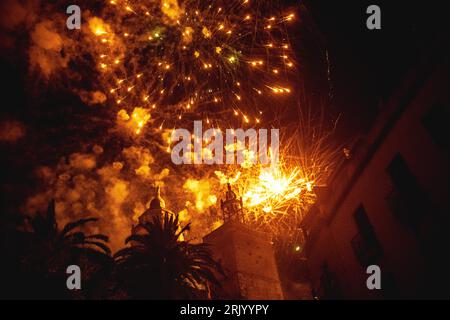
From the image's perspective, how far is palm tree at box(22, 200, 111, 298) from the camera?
38.4 ft

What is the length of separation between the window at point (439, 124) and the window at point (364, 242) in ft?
17.6

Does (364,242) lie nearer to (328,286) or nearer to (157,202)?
(328,286)

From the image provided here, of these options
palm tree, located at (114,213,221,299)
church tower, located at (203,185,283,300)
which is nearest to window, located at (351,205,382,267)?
palm tree, located at (114,213,221,299)

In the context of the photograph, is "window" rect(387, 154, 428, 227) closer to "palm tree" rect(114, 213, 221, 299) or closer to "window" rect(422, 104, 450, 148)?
"window" rect(422, 104, 450, 148)

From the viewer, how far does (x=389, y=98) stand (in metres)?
12.9

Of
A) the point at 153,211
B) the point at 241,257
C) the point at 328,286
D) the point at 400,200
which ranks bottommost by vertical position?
the point at 328,286

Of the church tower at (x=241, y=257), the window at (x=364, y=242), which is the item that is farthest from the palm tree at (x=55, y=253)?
the window at (x=364, y=242)

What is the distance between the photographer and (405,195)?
12.4 meters

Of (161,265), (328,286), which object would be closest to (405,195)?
(328,286)

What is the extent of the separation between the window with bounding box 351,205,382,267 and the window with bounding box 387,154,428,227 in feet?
7.17

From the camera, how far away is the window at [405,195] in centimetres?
1191

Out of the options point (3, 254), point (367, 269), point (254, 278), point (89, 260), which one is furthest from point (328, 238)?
point (3, 254)

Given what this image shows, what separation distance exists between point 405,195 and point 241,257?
12.8 m
